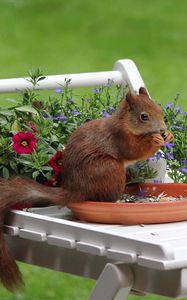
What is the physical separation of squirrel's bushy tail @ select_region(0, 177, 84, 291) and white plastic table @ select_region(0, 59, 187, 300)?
40 mm

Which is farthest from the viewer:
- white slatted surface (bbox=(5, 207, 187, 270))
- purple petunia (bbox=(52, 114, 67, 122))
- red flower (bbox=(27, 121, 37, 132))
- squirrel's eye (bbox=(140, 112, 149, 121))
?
purple petunia (bbox=(52, 114, 67, 122))

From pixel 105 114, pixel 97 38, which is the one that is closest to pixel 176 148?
pixel 105 114

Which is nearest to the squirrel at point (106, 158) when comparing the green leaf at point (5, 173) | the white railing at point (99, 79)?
the green leaf at point (5, 173)

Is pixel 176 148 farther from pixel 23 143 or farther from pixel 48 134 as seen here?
pixel 23 143

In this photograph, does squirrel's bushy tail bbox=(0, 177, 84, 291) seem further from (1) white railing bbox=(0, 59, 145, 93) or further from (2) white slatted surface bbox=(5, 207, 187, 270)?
(1) white railing bbox=(0, 59, 145, 93)

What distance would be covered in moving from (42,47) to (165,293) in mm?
8007

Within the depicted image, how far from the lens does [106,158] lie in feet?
8.67

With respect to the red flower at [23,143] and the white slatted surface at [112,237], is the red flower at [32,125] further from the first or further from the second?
the white slatted surface at [112,237]

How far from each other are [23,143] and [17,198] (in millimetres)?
234

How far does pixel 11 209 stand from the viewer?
2631 millimetres

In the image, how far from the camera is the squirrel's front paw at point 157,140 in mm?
2617

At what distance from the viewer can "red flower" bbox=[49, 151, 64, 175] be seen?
2768mm

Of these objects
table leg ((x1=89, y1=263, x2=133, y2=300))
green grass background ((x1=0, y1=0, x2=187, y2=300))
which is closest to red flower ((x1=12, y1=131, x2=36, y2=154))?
table leg ((x1=89, y1=263, x2=133, y2=300))

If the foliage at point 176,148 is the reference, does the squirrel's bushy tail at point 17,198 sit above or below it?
below
